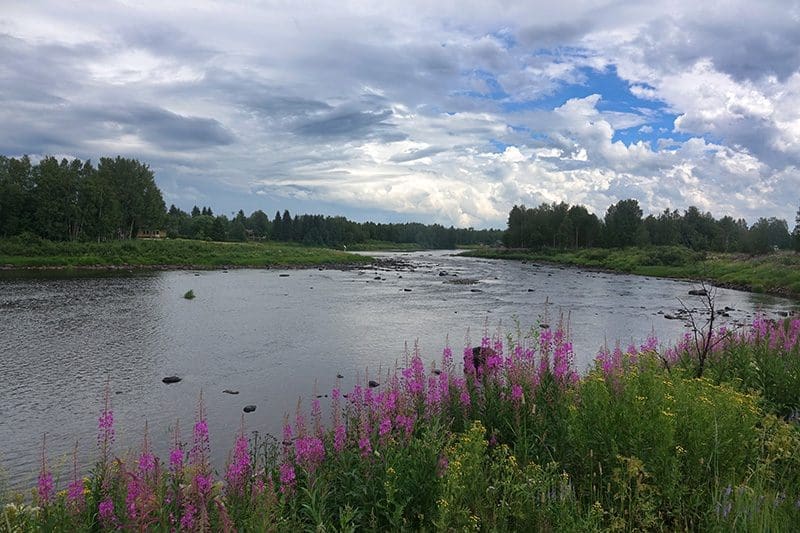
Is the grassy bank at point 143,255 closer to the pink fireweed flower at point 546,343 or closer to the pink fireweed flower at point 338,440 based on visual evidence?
the pink fireweed flower at point 338,440

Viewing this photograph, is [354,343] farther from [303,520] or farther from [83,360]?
[303,520]

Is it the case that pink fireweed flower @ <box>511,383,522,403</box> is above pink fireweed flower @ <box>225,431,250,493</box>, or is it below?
above

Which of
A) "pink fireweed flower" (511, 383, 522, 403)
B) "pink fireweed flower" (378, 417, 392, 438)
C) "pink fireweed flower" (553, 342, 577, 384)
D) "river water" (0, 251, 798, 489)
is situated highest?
"pink fireweed flower" (553, 342, 577, 384)

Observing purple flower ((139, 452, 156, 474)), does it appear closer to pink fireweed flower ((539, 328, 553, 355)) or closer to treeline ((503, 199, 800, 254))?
pink fireweed flower ((539, 328, 553, 355))

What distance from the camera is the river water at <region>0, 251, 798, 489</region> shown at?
1477 centimetres

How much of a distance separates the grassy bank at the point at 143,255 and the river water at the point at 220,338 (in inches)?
792

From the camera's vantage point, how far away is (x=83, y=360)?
2173 cm

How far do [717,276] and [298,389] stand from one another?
2839 inches

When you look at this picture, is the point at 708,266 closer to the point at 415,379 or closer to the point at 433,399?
the point at 415,379

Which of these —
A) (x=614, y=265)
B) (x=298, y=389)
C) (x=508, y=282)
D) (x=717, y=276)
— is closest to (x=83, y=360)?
(x=298, y=389)

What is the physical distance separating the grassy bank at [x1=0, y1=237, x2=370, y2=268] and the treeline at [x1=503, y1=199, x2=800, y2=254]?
6532 centimetres

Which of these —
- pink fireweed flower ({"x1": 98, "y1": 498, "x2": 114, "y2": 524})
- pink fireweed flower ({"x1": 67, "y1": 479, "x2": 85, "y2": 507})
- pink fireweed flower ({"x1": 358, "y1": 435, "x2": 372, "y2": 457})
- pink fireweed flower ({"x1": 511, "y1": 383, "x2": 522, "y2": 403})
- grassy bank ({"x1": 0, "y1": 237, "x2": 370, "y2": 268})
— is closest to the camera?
pink fireweed flower ({"x1": 98, "y1": 498, "x2": 114, "y2": 524})

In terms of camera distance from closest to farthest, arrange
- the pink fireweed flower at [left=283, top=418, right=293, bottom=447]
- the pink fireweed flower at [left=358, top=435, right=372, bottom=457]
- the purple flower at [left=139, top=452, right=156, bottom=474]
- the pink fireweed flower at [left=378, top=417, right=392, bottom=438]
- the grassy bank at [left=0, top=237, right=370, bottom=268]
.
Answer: the purple flower at [left=139, top=452, right=156, bottom=474] < the pink fireweed flower at [left=358, top=435, right=372, bottom=457] < the pink fireweed flower at [left=378, top=417, right=392, bottom=438] < the pink fireweed flower at [left=283, top=418, right=293, bottom=447] < the grassy bank at [left=0, top=237, right=370, bottom=268]

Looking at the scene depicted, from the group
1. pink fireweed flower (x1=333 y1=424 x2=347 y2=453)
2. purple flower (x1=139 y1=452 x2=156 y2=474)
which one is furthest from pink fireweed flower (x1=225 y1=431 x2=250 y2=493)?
pink fireweed flower (x1=333 y1=424 x2=347 y2=453)
